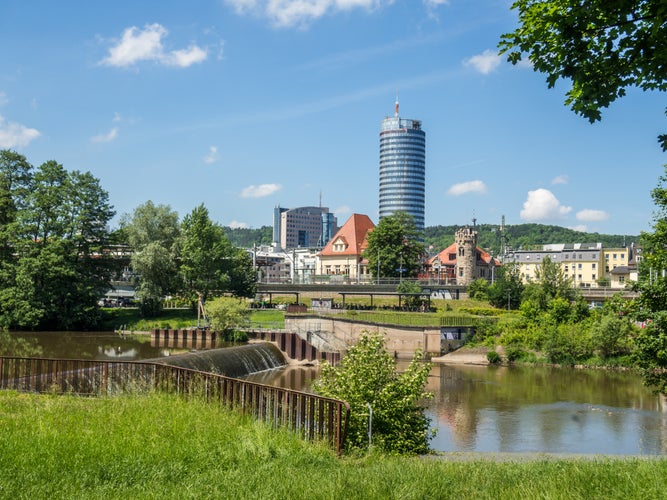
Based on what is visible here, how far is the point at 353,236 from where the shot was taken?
129125mm

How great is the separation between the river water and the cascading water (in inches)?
47.7

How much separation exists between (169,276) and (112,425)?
197 ft

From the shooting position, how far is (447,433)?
27.6 meters

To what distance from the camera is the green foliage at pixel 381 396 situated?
51.3ft

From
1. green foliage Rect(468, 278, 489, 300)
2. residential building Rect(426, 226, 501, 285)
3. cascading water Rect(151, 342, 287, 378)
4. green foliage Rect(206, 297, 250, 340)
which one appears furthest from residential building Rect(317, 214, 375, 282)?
cascading water Rect(151, 342, 287, 378)

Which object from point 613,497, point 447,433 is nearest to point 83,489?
point 613,497

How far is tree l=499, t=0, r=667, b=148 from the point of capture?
8.55m

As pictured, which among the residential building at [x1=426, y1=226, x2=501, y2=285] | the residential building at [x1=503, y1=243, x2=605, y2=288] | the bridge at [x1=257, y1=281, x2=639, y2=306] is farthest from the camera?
the residential building at [x1=503, y1=243, x2=605, y2=288]

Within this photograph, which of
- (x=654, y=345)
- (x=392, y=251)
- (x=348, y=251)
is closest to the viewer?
(x=654, y=345)

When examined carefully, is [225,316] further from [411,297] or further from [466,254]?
[466,254]

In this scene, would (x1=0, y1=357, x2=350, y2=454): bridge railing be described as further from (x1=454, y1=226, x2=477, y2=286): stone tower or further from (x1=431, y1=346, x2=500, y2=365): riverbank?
(x1=454, y1=226, x2=477, y2=286): stone tower

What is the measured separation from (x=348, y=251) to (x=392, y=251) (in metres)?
28.4

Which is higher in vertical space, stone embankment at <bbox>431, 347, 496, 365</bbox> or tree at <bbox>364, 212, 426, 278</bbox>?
tree at <bbox>364, 212, 426, 278</bbox>

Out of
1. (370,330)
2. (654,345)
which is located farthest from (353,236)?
(654,345)
